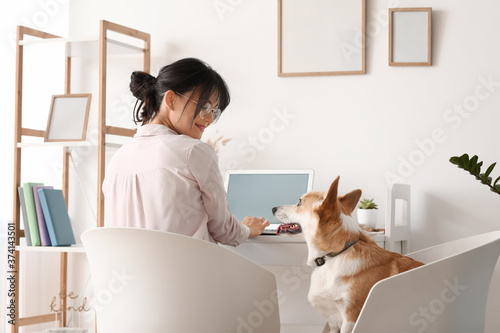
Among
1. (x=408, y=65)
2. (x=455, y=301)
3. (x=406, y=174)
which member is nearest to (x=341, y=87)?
(x=408, y=65)

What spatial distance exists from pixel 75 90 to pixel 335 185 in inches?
68.0

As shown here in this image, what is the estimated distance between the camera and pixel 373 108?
96.9 inches

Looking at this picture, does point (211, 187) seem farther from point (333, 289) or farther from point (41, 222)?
point (41, 222)

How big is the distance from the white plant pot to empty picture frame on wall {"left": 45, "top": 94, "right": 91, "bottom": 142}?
1215 millimetres

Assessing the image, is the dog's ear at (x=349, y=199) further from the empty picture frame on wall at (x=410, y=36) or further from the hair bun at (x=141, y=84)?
the empty picture frame on wall at (x=410, y=36)

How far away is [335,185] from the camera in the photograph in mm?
1597

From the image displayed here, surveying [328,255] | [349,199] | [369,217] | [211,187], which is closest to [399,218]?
[369,217]

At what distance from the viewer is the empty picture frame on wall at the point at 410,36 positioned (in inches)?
93.8

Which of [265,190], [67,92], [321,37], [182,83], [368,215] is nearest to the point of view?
[182,83]

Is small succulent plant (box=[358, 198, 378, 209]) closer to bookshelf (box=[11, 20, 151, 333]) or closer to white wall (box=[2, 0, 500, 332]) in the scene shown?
white wall (box=[2, 0, 500, 332])

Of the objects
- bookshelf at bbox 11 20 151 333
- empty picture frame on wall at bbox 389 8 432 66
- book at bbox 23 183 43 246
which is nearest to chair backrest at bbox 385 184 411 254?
empty picture frame on wall at bbox 389 8 432 66

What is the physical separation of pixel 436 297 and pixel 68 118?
1788 mm

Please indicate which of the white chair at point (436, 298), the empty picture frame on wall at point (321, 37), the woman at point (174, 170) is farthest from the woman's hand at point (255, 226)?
the empty picture frame on wall at point (321, 37)

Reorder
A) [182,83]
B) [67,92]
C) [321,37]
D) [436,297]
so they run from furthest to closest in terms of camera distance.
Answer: [67,92], [321,37], [182,83], [436,297]
